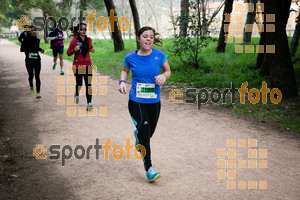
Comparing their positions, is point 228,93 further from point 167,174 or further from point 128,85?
point 167,174

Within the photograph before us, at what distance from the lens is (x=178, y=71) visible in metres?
14.2

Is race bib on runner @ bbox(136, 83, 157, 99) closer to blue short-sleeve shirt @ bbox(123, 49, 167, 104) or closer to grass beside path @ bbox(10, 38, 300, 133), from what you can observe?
blue short-sleeve shirt @ bbox(123, 49, 167, 104)

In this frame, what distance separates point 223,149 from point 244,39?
51.7 ft

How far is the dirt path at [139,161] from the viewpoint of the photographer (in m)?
4.12

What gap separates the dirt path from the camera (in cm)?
412

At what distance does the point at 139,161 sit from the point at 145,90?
5.31 feet

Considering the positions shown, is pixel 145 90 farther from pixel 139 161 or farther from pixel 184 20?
pixel 184 20

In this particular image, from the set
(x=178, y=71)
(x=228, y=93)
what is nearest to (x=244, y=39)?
(x=178, y=71)

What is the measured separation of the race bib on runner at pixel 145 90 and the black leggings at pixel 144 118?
5.3 inches

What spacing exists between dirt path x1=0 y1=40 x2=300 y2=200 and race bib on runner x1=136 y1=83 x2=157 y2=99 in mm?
1343

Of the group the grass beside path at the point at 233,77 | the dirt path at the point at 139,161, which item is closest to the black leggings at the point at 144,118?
the dirt path at the point at 139,161

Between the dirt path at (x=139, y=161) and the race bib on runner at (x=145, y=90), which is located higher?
the race bib on runner at (x=145, y=90)

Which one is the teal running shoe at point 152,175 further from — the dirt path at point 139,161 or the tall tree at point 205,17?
the tall tree at point 205,17

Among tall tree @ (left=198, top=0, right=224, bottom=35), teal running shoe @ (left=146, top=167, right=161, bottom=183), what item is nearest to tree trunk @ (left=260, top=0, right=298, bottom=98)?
tall tree @ (left=198, top=0, right=224, bottom=35)
